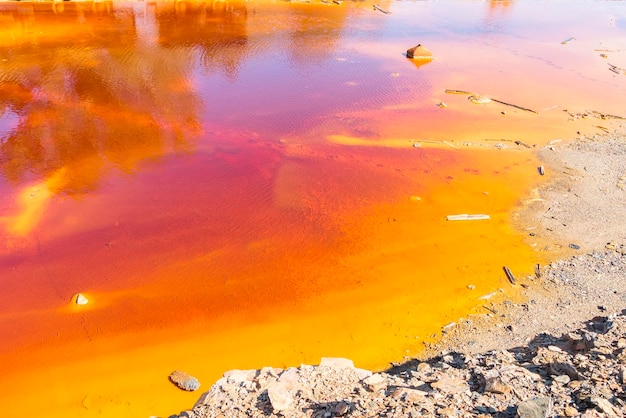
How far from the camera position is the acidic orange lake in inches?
259

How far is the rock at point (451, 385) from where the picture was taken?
471 centimetres

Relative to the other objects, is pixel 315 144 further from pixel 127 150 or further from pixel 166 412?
pixel 166 412

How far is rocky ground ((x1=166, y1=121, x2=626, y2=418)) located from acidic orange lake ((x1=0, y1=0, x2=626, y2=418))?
22.5 inches

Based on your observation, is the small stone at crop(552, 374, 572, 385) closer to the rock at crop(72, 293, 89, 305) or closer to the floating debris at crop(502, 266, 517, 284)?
the floating debris at crop(502, 266, 517, 284)

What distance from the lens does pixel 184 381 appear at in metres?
5.95

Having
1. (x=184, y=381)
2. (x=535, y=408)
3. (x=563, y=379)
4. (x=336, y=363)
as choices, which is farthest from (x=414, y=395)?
(x=184, y=381)

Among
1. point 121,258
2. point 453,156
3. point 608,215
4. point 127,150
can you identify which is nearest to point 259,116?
point 127,150

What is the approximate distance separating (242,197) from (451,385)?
19.5 feet

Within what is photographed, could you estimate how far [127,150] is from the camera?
36.7 feet

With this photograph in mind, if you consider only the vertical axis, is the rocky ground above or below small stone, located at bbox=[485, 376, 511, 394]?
below

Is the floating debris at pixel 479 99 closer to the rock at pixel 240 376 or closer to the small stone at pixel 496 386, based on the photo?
the small stone at pixel 496 386

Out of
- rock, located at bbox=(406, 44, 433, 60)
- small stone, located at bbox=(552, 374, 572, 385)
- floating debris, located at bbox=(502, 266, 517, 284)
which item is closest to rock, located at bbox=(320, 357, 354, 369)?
small stone, located at bbox=(552, 374, 572, 385)

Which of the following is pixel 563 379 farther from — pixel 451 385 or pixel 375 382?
pixel 375 382

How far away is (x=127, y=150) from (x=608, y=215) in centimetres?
1014
